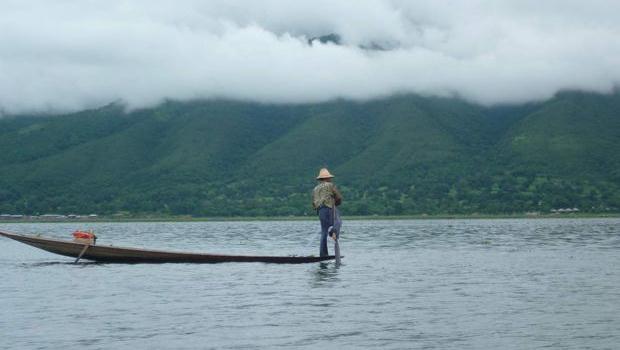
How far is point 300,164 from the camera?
195 meters

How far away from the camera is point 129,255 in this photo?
39.2 meters

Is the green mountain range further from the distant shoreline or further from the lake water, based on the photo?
the lake water

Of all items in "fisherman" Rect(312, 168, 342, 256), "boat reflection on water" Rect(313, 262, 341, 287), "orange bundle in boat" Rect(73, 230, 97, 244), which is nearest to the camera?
"boat reflection on water" Rect(313, 262, 341, 287)

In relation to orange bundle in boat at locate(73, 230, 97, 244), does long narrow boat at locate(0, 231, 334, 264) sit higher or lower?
lower

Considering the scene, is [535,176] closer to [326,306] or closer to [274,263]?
[274,263]

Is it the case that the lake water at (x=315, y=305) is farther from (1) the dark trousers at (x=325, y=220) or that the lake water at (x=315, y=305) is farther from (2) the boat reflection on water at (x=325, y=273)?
(1) the dark trousers at (x=325, y=220)

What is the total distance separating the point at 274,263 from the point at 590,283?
14.7 m

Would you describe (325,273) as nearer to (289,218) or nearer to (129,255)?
(129,255)

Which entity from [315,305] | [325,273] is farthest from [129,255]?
[315,305]

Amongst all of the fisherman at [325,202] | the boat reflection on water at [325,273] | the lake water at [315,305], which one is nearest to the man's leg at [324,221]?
the fisherman at [325,202]

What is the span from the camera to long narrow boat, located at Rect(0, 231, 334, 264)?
38.4 m

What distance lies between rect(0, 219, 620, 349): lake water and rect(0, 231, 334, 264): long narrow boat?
45cm

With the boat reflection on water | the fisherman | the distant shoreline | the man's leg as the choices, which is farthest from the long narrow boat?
the distant shoreline

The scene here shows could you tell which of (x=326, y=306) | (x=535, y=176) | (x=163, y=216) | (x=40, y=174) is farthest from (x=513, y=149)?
(x=326, y=306)
